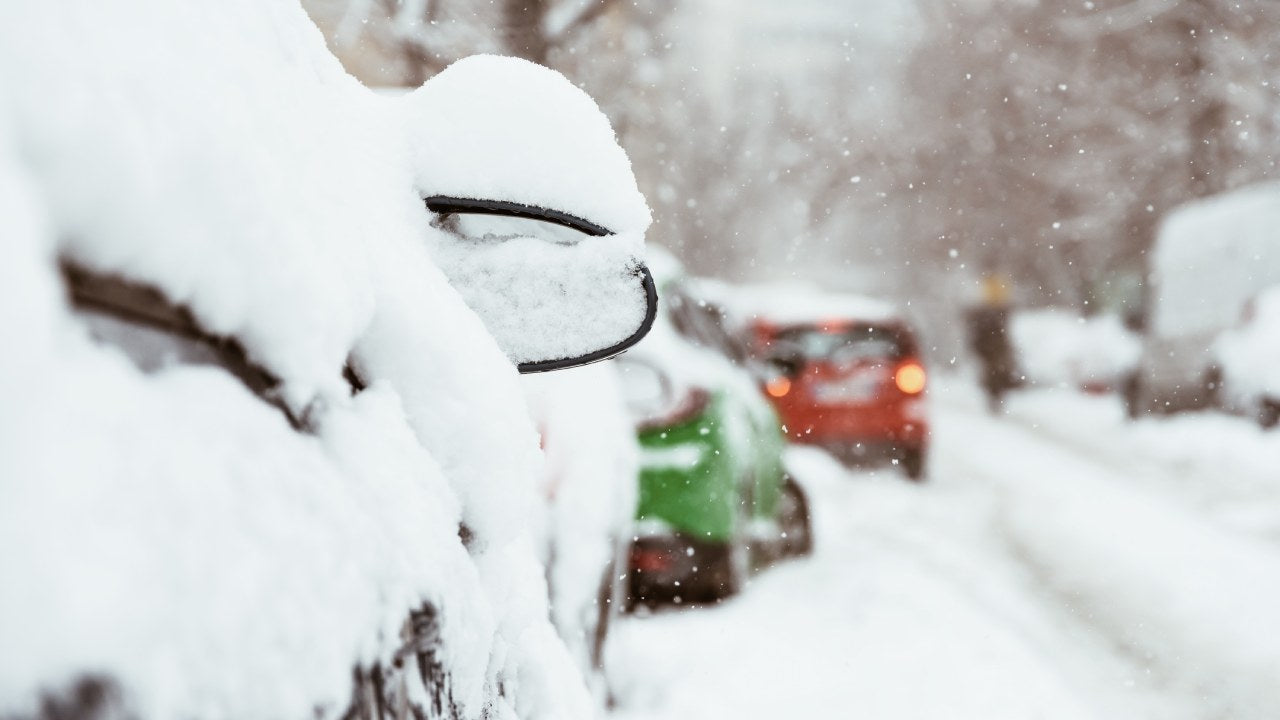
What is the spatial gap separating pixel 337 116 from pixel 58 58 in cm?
62

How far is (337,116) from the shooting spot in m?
1.22

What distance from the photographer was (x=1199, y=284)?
1170cm

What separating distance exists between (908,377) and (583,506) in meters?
6.74

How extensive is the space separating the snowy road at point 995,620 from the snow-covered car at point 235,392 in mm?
2640

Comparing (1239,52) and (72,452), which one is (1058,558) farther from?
(1239,52)

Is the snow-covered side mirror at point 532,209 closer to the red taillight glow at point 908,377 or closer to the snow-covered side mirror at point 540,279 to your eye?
the snow-covered side mirror at point 540,279

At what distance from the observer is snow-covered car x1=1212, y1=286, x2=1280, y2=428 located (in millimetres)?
10070

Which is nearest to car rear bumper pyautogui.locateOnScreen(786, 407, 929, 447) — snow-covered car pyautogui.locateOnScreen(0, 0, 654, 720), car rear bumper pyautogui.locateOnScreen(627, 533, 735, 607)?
car rear bumper pyautogui.locateOnScreen(627, 533, 735, 607)

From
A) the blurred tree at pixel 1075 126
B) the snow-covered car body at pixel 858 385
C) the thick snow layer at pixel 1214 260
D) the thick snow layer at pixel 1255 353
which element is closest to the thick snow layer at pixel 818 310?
the snow-covered car body at pixel 858 385

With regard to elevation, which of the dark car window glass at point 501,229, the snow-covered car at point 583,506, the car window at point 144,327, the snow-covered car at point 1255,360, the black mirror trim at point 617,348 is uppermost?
the car window at point 144,327

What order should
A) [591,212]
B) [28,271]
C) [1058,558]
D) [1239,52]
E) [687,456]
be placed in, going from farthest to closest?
[1239,52]
[1058,558]
[687,456]
[591,212]
[28,271]

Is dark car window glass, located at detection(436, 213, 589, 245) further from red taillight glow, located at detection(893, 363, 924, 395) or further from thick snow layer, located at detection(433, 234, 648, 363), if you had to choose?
red taillight glow, located at detection(893, 363, 924, 395)

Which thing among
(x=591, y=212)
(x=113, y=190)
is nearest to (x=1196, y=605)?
(x=591, y=212)

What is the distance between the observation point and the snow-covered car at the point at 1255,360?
10.1 metres
